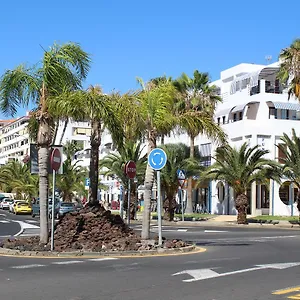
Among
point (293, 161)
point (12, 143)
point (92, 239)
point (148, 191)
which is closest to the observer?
point (92, 239)

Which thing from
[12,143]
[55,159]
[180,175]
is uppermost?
[12,143]

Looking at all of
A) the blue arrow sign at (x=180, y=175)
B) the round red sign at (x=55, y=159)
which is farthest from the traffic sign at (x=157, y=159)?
the blue arrow sign at (x=180, y=175)

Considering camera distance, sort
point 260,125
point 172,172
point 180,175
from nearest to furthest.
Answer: point 180,175 → point 172,172 → point 260,125

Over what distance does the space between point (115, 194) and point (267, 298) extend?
74.3 meters

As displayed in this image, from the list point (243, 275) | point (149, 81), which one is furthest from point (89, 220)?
point (243, 275)

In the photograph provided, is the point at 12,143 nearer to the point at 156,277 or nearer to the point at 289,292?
the point at 156,277

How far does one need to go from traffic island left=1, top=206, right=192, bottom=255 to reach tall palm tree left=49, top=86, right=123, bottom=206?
780 millimetres

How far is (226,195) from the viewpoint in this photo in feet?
172

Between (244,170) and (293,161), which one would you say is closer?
(293,161)

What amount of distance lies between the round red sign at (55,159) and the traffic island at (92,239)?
2052 mm

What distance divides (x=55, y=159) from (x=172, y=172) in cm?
2630

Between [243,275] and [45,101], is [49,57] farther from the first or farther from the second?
[243,275]

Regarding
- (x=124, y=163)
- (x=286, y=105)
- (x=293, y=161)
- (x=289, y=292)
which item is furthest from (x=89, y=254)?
(x=286, y=105)

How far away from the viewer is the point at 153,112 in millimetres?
18516
